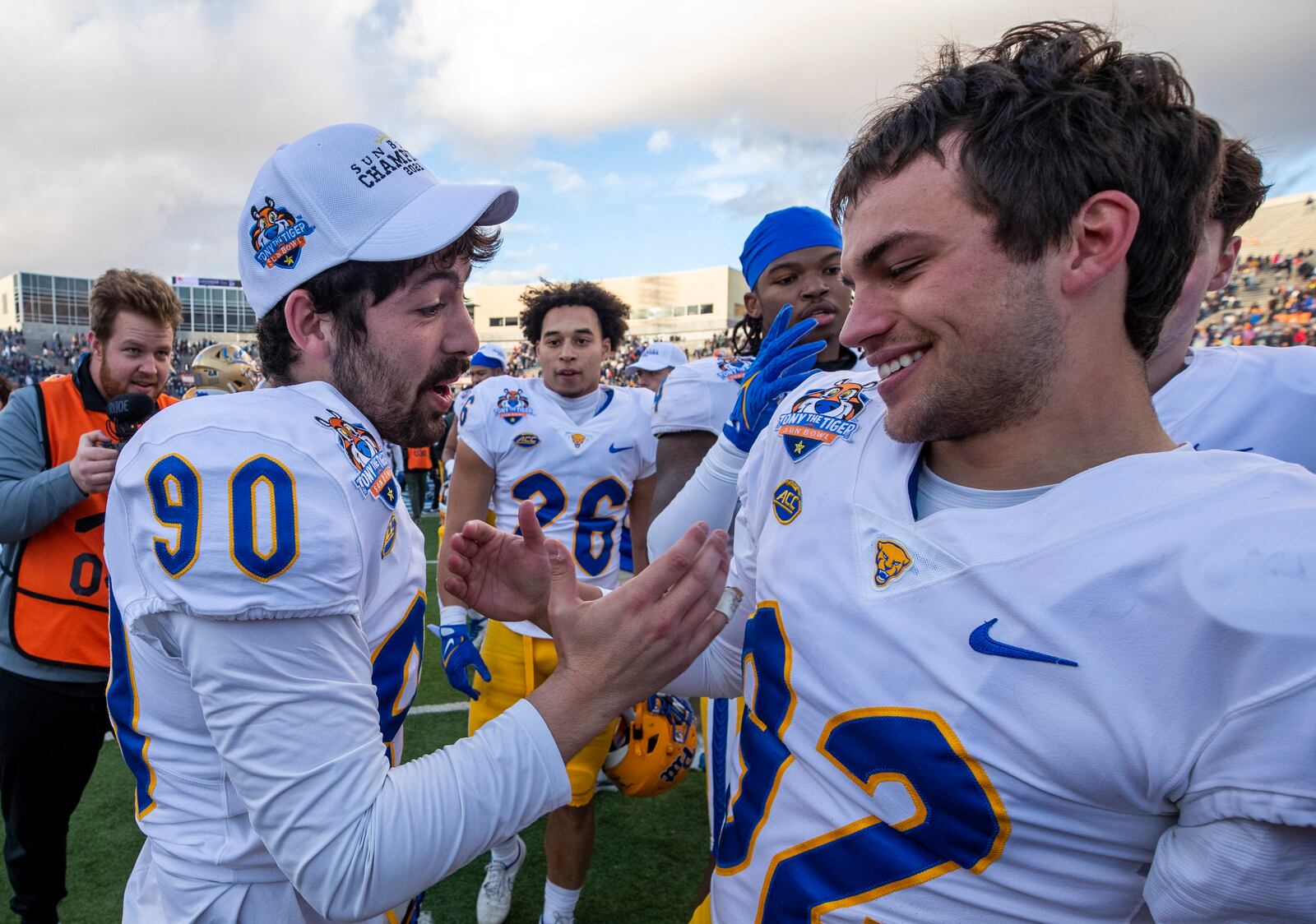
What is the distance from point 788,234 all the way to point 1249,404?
1763mm

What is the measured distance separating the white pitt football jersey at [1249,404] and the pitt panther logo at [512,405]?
9.57ft

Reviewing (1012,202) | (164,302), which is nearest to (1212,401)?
(1012,202)

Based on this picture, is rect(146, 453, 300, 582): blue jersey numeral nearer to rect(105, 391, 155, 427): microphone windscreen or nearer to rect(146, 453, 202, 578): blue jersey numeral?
rect(146, 453, 202, 578): blue jersey numeral

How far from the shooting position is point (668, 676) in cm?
132

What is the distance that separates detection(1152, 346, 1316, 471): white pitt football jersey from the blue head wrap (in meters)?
1.51

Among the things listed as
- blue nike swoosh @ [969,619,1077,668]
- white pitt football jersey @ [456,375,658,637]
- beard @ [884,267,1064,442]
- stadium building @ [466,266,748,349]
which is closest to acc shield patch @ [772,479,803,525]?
beard @ [884,267,1064,442]

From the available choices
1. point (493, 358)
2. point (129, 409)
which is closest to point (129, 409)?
point (129, 409)

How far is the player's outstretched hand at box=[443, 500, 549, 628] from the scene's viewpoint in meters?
1.61

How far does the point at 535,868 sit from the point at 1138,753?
3.54 meters

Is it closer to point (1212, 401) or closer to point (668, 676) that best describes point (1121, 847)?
point (668, 676)

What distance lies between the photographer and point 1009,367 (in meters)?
1.26

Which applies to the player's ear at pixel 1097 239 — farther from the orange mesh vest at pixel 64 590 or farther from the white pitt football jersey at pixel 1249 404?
the orange mesh vest at pixel 64 590

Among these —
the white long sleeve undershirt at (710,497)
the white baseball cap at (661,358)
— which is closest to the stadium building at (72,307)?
the white baseball cap at (661,358)

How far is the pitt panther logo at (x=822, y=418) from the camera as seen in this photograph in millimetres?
1575
